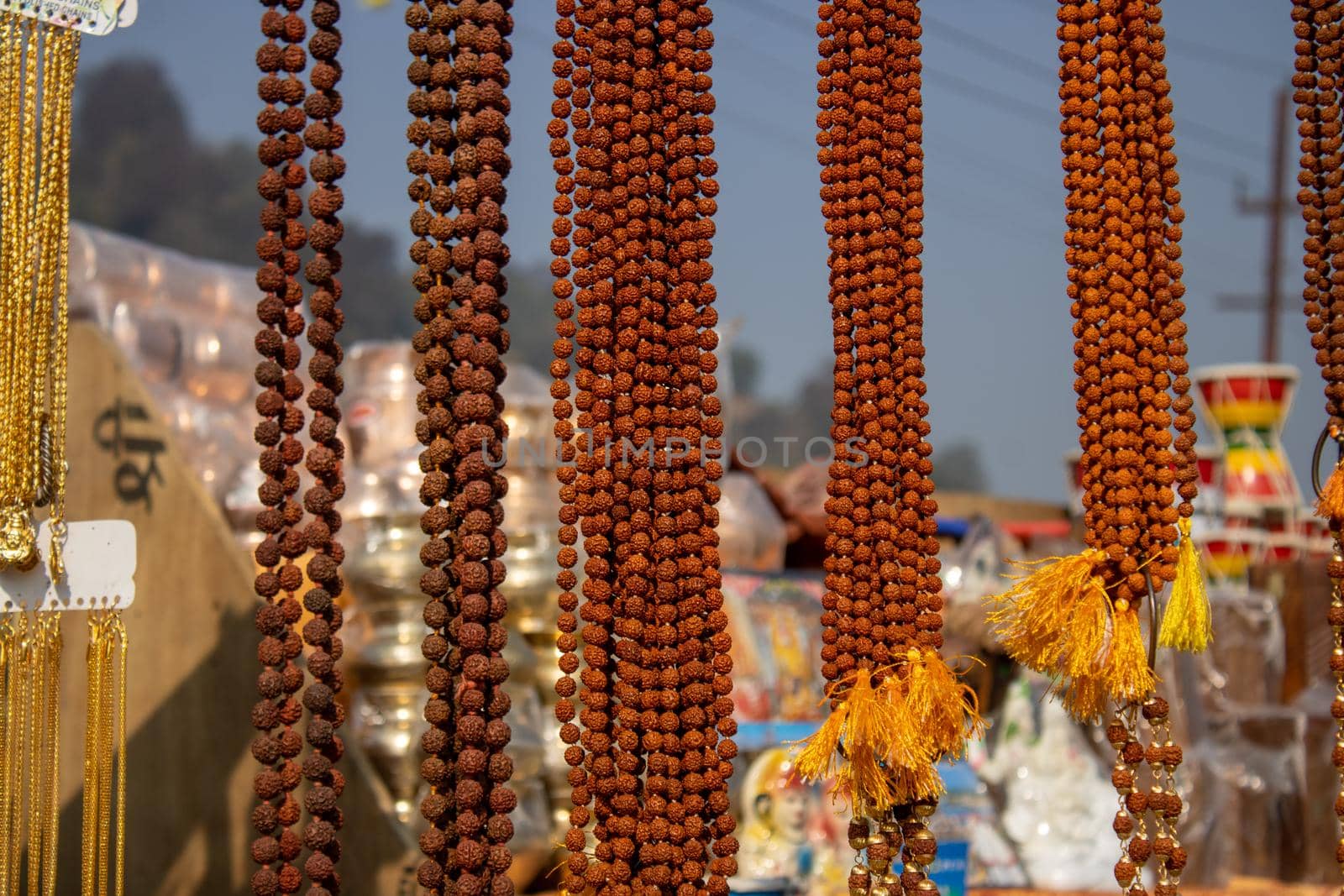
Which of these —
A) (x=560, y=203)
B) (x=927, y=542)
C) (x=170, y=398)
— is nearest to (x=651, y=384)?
(x=560, y=203)

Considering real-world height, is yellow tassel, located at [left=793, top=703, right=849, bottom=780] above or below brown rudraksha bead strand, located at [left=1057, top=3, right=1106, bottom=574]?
below

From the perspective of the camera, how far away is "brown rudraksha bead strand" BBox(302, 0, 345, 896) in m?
1.42

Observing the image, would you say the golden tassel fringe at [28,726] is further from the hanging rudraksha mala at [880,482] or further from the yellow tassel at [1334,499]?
the yellow tassel at [1334,499]

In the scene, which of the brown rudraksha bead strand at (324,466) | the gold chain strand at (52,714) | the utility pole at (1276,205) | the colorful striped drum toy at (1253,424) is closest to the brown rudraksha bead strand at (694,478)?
the brown rudraksha bead strand at (324,466)

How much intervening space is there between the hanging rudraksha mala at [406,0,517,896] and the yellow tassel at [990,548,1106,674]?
0.69m

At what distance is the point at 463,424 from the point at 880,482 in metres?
0.54

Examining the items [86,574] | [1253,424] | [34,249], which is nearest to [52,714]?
[86,574]

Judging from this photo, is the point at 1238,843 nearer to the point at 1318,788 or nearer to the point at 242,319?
the point at 1318,788

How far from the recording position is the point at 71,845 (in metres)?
1.91

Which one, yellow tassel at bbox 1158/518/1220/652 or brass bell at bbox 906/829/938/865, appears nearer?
brass bell at bbox 906/829/938/865

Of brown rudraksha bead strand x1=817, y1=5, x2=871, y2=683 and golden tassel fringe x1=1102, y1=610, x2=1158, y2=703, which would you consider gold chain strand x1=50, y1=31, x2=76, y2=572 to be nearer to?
brown rudraksha bead strand x1=817, y1=5, x2=871, y2=683

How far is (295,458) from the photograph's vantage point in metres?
1.47

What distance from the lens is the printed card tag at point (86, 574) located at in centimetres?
156

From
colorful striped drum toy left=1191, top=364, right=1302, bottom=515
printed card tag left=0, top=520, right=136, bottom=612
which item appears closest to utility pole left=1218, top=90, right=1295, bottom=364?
colorful striped drum toy left=1191, top=364, right=1302, bottom=515
